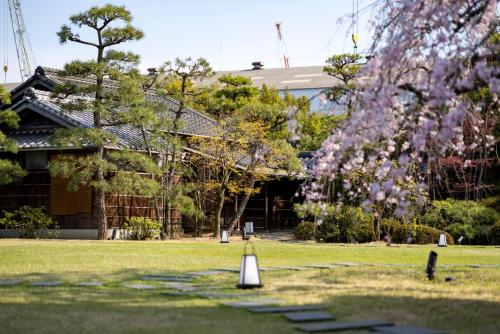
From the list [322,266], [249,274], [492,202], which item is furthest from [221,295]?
[492,202]

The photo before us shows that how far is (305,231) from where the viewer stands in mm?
26312

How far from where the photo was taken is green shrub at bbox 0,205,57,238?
24.3m

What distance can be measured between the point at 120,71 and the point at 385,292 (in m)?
14.8

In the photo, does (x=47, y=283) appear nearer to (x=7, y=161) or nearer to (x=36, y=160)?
(x=7, y=161)

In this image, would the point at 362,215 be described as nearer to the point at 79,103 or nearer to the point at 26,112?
the point at 79,103

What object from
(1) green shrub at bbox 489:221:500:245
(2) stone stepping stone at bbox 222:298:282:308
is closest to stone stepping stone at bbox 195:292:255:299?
(2) stone stepping stone at bbox 222:298:282:308

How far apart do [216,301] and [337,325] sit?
2.08 meters

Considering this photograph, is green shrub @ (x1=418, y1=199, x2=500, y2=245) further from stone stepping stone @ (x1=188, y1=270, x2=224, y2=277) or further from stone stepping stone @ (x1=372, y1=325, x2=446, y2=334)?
stone stepping stone @ (x1=372, y1=325, x2=446, y2=334)

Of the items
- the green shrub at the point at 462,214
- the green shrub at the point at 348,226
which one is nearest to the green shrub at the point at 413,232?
the green shrub at the point at 348,226

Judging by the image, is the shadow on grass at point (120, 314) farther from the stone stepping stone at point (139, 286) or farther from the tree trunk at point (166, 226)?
the tree trunk at point (166, 226)

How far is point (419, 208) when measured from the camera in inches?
954

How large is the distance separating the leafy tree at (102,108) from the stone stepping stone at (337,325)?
15.6 m

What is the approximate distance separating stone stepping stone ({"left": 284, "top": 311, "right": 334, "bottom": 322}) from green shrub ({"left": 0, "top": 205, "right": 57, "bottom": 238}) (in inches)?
698

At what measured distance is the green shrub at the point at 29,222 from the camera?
2434 cm
